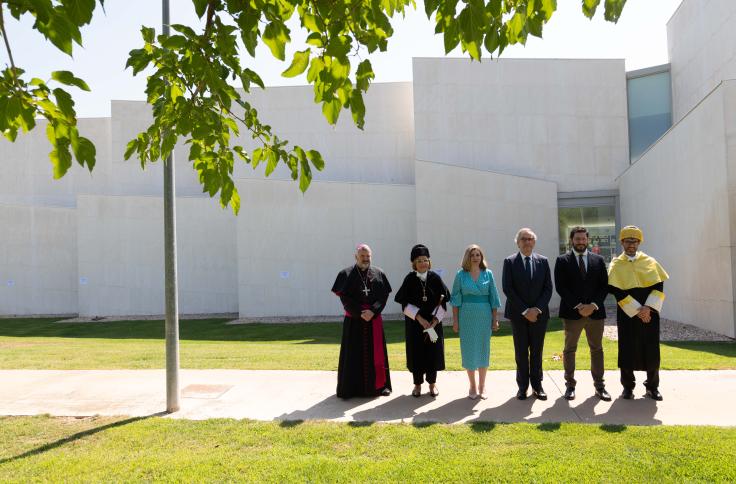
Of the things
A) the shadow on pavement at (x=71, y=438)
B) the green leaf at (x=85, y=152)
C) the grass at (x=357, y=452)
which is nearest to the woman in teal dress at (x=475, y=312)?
the grass at (x=357, y=452)

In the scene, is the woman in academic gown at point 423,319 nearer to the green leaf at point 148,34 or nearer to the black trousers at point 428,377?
the black trousers at point 428,377

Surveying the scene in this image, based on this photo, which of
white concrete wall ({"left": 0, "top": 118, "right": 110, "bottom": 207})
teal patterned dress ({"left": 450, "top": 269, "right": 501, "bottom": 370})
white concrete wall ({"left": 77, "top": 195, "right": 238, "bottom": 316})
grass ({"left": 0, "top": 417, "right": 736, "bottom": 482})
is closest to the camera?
grass ({"left": 0, "top": 417, "right": 736, "bottom": 482})

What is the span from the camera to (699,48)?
1912cm

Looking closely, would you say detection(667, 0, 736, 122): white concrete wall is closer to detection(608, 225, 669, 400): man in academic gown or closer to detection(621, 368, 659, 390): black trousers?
detection(608, 225, 669, 400): man in academic gown

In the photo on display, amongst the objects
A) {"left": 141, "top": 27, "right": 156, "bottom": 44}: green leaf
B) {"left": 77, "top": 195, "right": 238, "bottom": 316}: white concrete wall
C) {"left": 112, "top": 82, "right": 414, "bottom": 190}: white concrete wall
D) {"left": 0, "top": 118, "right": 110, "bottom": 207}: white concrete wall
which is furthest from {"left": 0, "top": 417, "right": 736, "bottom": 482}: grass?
{"left": 0, "top": 118, "right": 110, "bottom": 207}: white concrete wall

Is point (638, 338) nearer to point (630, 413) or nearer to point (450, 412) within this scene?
point (630, 413)

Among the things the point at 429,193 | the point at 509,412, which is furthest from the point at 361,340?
the point at 429,193

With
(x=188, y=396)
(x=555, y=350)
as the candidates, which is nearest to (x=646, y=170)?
(x=555, y=350)

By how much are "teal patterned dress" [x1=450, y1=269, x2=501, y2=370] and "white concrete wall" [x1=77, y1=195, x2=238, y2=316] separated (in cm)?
2011

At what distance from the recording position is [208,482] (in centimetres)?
397

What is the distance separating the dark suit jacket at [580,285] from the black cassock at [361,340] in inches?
80.5

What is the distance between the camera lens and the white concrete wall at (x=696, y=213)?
12.2 metres

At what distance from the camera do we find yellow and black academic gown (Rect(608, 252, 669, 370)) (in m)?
6.14

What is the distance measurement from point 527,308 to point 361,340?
6.58 ft
